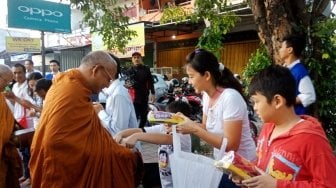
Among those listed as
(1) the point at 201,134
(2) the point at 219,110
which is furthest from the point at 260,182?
(2) the point at 219,110

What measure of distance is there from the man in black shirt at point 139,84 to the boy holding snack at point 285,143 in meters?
5.16

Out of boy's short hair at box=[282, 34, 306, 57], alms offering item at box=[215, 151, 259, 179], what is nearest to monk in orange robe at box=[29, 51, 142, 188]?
alms offering item at box=[215, 151, 259, 179]

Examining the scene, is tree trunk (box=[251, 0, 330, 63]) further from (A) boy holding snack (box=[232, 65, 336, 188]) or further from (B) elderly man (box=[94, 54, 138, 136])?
(A) boy holding snack (box=[232, 65, 336, 188])

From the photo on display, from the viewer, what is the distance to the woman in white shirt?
2.10m

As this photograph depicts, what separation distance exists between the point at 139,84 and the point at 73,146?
493 centimetres

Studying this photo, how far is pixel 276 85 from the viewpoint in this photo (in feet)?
5.21

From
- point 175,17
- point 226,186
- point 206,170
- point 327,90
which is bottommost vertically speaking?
point 226,186

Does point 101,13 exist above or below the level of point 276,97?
above

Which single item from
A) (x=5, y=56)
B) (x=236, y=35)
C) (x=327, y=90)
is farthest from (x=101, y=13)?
(x=5, y=56)

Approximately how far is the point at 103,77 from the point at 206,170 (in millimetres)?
814

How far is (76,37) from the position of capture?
1931 centimetres

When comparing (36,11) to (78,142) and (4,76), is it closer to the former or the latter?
(4,76)

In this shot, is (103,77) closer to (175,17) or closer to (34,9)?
(175,17)

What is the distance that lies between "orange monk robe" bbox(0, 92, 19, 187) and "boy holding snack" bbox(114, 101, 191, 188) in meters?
1.16
